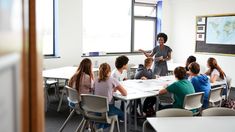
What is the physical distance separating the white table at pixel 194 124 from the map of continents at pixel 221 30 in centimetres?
460

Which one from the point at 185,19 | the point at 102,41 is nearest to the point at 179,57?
the point at 185,19

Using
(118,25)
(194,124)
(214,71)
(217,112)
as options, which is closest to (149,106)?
(214,71)

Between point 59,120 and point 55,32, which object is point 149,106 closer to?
point 59,120

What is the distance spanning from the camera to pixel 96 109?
3018 millimetres

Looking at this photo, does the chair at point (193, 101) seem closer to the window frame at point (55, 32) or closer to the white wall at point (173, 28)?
the white wall at point (173, 28)

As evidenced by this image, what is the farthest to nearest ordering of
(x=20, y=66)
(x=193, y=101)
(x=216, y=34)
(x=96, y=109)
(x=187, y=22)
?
(x=187, y=22) < (x=216, y=34) < (x=193, y=101) < (x=96, y=109) < (x=20, y=66)

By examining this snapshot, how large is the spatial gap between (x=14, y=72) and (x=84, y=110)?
2.75m

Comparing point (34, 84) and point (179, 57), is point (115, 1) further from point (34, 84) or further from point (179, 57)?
point (34, 84)

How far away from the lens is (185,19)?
8.02 m

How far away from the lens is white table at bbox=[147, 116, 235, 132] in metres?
2.26

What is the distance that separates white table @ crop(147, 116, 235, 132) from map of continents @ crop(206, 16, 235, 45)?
15.1 feet

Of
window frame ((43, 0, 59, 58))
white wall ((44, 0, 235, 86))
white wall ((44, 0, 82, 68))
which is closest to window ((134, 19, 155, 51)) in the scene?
white wall ((44, 0, 235, 86))

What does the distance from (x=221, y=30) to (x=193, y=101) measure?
13.7ft

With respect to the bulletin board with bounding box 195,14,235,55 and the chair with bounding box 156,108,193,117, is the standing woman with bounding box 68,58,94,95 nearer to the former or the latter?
the chair with bounding box 156,108,193,117
